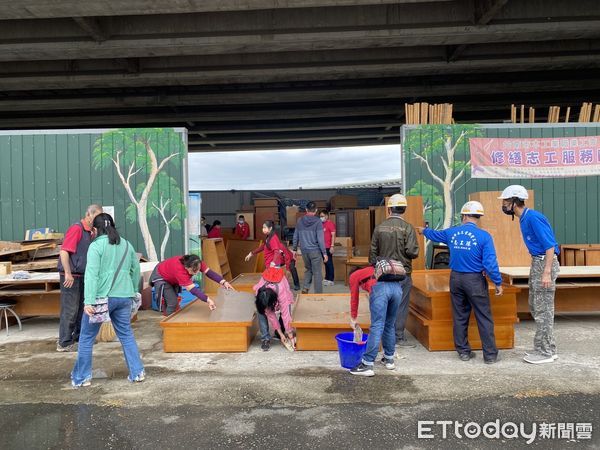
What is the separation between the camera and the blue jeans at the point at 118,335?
4.71 m

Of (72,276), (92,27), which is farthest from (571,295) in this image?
(92,27)

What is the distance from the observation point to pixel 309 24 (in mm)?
10719

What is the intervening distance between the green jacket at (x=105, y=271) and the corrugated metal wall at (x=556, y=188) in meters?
5.90

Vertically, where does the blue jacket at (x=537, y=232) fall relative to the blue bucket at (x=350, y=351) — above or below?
above

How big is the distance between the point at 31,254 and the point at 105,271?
15.5 ft

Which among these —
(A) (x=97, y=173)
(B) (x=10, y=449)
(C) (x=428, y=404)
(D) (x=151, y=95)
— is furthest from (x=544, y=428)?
(D) (x=151, y=95)

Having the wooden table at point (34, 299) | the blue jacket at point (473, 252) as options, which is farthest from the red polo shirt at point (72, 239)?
the blue jacket at point (473, 252)

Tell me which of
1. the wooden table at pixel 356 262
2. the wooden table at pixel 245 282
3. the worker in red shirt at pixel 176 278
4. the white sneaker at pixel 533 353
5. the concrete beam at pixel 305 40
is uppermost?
the concrete beam at pixel 305 40

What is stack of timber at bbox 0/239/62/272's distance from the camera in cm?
814

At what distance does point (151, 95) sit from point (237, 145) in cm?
885

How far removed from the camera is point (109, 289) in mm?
4648

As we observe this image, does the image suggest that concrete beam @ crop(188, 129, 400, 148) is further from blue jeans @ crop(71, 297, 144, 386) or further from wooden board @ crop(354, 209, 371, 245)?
blue jeans @ crop(71, 297, 144, 386)

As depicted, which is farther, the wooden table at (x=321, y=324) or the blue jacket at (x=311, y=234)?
the blue jacket at (x=311, y=234)

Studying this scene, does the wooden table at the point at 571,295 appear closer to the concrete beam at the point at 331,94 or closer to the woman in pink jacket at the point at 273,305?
the woman in pink jacket at the point at 273,305
